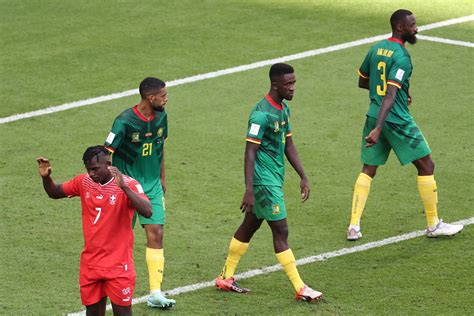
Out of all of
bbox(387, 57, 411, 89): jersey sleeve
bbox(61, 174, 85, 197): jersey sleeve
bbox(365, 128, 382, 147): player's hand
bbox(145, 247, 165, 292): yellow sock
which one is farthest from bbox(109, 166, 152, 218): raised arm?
bbox(387, 57, 411, 89): jersey sleeve

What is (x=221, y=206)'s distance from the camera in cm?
1388

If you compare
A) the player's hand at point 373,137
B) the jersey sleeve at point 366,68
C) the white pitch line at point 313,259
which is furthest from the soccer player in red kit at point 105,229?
the jersey sleeve at point 366,68

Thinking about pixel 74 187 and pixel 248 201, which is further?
pixel 248 201

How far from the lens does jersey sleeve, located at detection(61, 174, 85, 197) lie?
9830 mm

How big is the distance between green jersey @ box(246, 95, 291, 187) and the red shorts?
6.63ft

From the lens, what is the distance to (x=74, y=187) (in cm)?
985

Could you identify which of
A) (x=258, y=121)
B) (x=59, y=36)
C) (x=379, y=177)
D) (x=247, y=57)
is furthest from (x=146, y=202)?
(x=59, y=36)

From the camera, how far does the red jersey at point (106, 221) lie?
31.8 ft

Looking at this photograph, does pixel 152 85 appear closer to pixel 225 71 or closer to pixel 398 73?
pixel 398 73

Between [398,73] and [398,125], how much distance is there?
57 centimetres

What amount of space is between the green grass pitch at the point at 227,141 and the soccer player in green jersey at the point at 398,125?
11.0 inches

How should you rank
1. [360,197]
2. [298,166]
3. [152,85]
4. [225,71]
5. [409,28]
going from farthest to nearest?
1. [225,71]
2. [360,197]
3. [409,28]
4. [298,166]
5. [152,85]

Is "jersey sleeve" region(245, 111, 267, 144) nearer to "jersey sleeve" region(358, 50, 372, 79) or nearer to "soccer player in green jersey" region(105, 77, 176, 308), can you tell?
"soccer player in green jersey" region(105, 77, 176, 308)

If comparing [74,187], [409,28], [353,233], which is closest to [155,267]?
[74,187]
